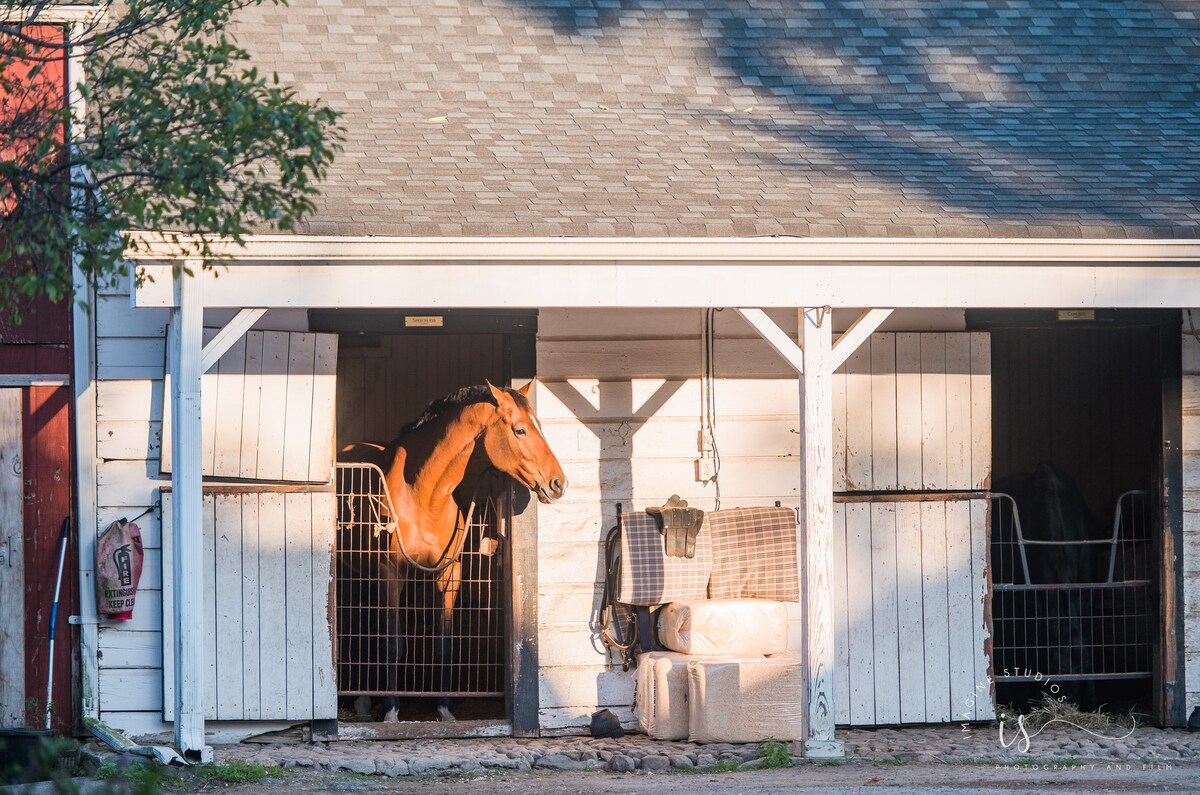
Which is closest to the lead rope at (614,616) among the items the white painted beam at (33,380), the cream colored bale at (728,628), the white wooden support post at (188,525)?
the cream colored bale at (728,628)

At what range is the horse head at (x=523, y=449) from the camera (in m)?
7.73

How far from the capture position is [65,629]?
7.77 meters

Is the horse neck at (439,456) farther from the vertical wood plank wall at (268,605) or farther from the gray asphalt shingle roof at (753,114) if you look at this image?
the gray asphalt shingle roof at (753,114)

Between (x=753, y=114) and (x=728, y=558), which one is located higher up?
(x=753, y=114)

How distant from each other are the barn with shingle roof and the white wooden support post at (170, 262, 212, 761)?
0.7 inches

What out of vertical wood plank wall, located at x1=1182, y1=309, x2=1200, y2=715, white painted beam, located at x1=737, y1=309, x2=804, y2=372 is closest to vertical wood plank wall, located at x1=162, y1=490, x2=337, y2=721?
white painted beam, located at x1=737, y1=309, x2=804, y2=372

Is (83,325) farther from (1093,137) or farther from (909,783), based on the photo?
(1093,137)

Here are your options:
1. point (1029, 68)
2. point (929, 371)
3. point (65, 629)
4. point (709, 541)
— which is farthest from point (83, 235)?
point (1029, 68)

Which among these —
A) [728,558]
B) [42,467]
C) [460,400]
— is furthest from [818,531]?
[42,467]

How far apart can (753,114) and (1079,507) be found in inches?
136

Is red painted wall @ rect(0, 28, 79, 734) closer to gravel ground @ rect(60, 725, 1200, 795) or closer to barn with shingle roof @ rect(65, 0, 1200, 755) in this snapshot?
barn with shingle roof @ rect(65, 0, 1200, 755)

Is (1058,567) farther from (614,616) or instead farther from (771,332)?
(771,332)

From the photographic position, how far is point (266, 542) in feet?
25.6

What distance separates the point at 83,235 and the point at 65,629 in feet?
→ 11.9
